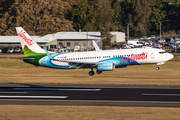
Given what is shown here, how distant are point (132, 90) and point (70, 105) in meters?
10.7

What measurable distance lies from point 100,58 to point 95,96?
55.1 feet

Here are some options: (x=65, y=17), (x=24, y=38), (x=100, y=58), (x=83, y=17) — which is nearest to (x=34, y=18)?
(x=65, y=17)

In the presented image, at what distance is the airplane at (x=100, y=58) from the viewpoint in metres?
46.6

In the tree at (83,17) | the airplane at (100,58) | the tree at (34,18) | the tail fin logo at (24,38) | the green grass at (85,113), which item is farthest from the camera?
the tree at (83,17)

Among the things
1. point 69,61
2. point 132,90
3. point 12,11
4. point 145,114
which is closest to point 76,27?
point 12,11

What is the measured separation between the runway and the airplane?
948 cm

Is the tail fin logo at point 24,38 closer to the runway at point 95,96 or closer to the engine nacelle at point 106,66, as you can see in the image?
the runway at point 95,96

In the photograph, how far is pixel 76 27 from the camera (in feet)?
619

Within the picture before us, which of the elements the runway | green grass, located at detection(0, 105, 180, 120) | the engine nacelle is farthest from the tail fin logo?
green grass, located at detection(0, 105, 180, 120)

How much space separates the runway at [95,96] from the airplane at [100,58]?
9485 millimetres

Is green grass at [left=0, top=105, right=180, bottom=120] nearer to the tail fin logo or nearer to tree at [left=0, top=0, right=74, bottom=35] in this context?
the tail fin logo

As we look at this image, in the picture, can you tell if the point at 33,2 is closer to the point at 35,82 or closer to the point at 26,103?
the point at 35,82

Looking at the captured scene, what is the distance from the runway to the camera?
92.0 feet

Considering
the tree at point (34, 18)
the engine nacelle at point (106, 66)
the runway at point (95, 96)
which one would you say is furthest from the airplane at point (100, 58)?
the tree at point (34, 18)
